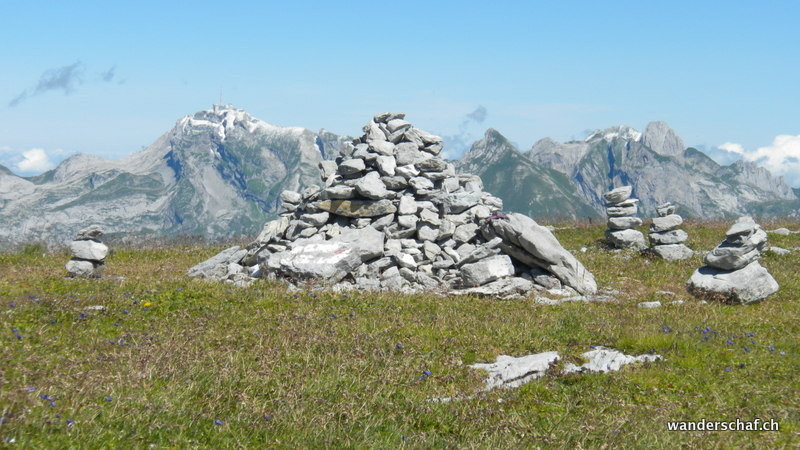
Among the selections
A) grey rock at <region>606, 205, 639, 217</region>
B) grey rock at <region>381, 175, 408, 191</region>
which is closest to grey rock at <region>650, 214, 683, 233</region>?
grey rock at <region>606, 205, 639, 217</region>

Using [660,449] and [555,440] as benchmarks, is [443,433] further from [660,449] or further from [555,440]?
[660,449]

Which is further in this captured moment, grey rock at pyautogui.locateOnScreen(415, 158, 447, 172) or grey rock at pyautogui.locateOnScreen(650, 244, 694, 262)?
grey rock at pyautogui.locateOnScreen(650, 244, 694, 262)

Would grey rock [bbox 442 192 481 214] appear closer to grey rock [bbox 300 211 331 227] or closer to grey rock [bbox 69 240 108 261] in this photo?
grey rock [bbox 300 211 331 227]

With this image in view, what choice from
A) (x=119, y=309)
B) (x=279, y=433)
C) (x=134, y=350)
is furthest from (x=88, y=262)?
(x=279, y=433)

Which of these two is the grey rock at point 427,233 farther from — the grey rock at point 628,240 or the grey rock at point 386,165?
the grey rock at point 628,240

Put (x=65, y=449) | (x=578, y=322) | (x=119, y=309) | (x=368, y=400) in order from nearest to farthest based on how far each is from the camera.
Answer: (x=65, y=449)
(x=368, y=400)
(x=119, y=309)
(x=578, y=322)

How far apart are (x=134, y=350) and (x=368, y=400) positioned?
4.58 metres

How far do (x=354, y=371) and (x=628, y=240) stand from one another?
25.6m

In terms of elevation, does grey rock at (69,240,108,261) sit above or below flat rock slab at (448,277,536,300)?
above

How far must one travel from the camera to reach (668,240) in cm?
3195

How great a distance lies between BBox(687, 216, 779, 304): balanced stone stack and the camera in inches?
822

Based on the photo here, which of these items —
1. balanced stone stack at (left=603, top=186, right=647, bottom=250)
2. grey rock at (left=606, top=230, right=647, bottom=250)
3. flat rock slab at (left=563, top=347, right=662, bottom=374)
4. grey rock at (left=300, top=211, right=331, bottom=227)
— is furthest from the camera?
balanced stone stack at (left=603, top=186, right=647, bottom=250)

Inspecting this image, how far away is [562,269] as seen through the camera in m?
22.6

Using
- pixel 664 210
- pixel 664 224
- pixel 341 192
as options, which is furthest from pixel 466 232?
pixel 664 210
